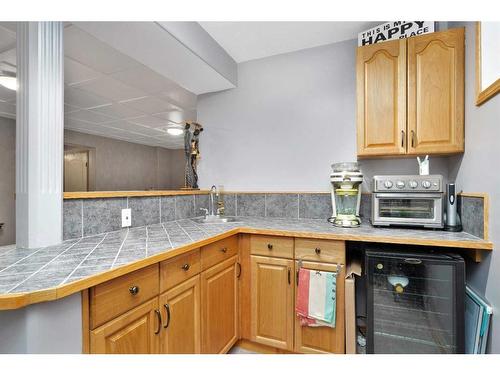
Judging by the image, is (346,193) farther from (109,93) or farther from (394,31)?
(109,93)

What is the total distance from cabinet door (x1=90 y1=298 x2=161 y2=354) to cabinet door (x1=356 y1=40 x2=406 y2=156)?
163 centimetres

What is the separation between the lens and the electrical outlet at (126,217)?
1636 mm

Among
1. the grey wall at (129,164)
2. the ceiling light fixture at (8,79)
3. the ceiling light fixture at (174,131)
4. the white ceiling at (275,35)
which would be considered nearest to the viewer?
the white ceiling at (275,35)

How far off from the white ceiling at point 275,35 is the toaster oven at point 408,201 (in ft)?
4.09

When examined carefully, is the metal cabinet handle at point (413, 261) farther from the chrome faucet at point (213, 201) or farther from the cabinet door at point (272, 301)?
the chrome faucet at point (213, 201)

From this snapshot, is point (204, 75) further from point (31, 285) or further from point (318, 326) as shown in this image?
point (318, 326)

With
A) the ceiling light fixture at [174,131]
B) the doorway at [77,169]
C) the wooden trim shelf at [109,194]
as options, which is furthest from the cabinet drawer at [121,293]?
the doorway at [77,169]

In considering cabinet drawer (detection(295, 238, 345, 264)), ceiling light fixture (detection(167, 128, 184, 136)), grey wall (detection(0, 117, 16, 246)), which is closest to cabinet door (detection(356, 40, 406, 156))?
cabinet drawer (detection(295, 238, 345, 264))

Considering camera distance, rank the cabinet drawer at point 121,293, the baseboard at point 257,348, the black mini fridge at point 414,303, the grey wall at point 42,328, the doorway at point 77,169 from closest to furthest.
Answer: the grey wall at point 42,328 → the cabinet drawer at point 121,293 → the black mini fridge at point 414,303 → the baseboard at point 257,348 → the doorway at point 77,169

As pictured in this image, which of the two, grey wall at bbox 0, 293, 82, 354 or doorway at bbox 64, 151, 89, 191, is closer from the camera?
grey wall at bbox 0, 293, 82, 354

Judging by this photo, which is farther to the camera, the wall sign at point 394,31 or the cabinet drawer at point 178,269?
the wall sign at point 394,31

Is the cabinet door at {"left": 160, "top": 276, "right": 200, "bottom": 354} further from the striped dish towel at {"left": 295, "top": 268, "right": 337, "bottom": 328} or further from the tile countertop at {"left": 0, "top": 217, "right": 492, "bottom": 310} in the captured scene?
the striped dish towel at {"left": 295, "top": 268, "right": 337, "bottom": 328}

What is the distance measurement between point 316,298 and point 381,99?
4.61ft

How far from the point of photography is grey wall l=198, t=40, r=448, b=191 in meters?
2.12
